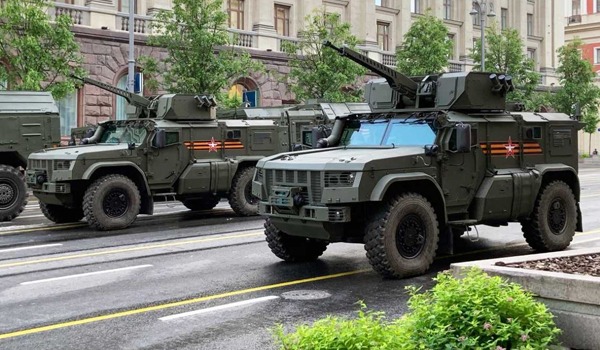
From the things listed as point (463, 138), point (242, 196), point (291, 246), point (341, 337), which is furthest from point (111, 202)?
point (341, 337)

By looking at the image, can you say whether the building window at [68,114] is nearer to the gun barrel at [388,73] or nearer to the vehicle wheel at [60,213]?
the vehicle wheel at [60,213]

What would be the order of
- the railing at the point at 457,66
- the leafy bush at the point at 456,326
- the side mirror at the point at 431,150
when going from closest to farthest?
the leafy bush at the point at 456,326 < the side mirror at the point at 431,150 < the railing at the point at 457,66

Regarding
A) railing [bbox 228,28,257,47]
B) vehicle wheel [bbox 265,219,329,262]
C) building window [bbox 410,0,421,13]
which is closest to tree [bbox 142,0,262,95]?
railing [bbox 228,28,257,47]

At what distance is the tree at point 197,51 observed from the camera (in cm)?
2908

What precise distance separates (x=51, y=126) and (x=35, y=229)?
3366 millimetres

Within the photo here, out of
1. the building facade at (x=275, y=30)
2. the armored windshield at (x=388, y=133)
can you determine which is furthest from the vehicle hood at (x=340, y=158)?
the building facade at (x=275, y=30)

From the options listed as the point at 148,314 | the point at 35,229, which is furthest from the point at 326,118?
the point at 148,314

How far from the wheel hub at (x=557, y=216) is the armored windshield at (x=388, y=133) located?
268cm

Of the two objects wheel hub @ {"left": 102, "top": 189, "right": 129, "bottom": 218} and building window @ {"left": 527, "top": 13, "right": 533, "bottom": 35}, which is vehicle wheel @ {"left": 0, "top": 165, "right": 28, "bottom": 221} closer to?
wheel hub @ {"left": 102, "top": 189, "right": 129, "bottom": 218}

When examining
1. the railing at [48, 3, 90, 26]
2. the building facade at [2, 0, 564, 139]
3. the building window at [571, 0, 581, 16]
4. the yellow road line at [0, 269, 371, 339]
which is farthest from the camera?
the building window at [571, 0, 581, 16]

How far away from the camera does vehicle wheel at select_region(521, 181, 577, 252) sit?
11.9m

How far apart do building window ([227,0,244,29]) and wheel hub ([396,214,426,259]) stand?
3053 centimetres

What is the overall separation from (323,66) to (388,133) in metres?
23.9

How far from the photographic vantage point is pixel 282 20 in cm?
4234
